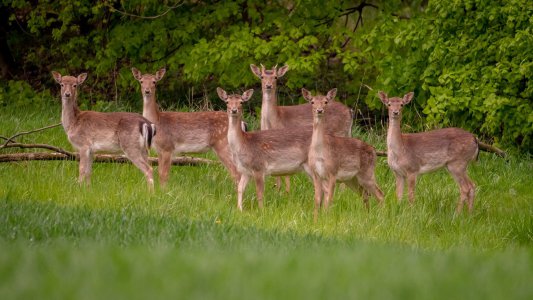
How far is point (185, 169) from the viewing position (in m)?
14.1

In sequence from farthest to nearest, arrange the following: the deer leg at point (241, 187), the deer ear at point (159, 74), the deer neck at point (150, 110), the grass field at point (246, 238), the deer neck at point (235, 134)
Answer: the deer ear at point (159, 74) < the deer neck at point (150, 110) < the deer neck at point (235, 134) < the deer leg at point (241, 187) < the grass field at point (246, 238)

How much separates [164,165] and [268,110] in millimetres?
2058

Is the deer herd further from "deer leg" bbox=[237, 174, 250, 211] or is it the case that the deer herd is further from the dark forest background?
the dark forest background

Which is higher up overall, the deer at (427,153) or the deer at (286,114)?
the deer at (286,114)

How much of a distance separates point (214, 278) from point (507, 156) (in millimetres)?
10326

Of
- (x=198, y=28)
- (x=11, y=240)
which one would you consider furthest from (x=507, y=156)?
(x=11, y=240)

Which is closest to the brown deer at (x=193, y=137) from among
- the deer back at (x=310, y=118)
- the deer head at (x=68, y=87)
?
the deer head at (x=68, y=87)

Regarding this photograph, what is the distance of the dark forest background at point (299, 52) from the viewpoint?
50.8ft

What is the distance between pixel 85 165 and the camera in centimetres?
1258

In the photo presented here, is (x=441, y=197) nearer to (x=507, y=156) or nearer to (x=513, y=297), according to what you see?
(x=507, y=156)

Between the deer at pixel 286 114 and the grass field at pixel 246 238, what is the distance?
95 centimetres

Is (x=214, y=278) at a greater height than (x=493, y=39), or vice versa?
(x=493, y=39)

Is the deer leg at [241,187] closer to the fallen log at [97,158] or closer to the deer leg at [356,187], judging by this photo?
the deer leg at [356,187]

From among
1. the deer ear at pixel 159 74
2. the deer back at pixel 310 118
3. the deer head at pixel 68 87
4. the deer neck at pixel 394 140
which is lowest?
the deer neck at pixel 394 140
